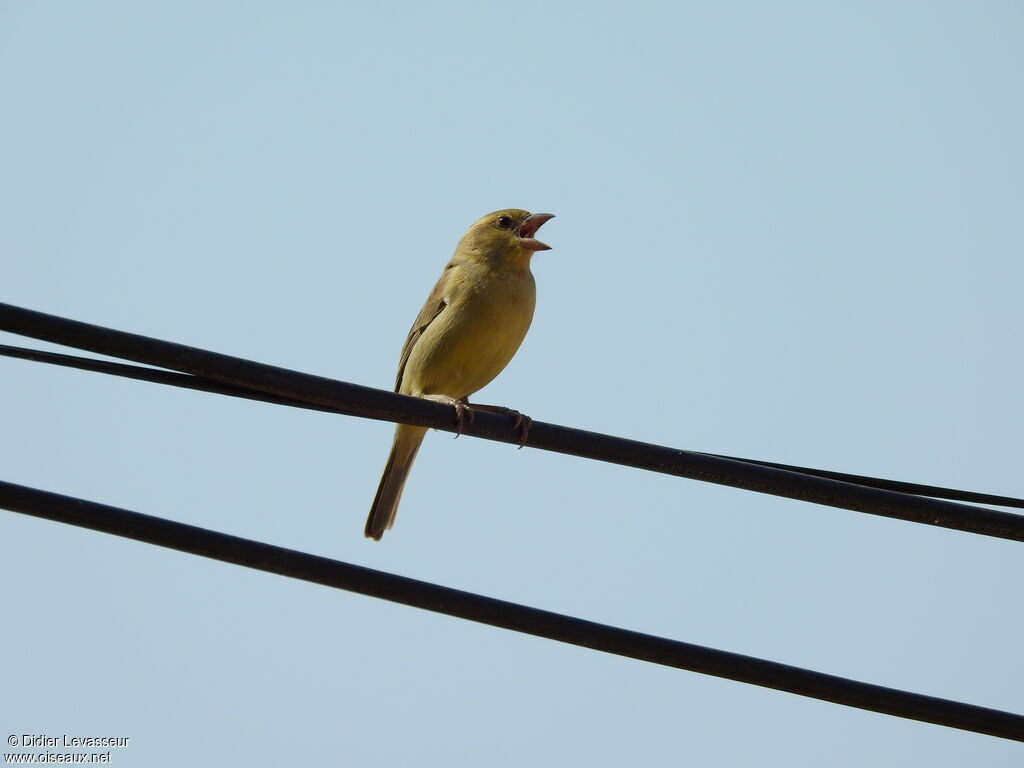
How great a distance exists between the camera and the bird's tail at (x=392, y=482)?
689cm

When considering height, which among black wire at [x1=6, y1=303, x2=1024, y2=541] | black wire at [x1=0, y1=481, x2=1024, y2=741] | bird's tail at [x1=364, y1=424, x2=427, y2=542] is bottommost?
bird's tail at [x1=364, y1=424, x2=427, y2=542]

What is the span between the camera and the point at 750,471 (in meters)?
3.65

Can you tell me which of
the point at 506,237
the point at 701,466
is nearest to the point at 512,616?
the point at 701,466

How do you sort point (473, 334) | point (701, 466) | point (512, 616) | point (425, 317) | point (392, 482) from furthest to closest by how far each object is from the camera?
1. point (392, 482)
2. point (425, 317)
3. point (473, 334)
4. point (701, 466)
5. point (512, 616)

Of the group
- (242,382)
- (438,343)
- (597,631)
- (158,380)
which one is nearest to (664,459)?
(597,631)

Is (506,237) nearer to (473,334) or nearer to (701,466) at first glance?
(473,334)

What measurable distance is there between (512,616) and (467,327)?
3.05 m

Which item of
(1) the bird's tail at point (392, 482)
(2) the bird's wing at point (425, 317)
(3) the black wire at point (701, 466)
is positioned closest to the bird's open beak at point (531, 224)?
(2) the bird's wing at point (425, 317)

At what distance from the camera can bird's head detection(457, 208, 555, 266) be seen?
6684 millimetres

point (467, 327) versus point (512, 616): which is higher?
point (467, 327)

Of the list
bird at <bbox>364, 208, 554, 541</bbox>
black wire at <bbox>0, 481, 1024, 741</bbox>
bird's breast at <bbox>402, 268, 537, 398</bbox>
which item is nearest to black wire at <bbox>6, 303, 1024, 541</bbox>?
black wire at <bbox>0, 481, 1024, 741</bbox>

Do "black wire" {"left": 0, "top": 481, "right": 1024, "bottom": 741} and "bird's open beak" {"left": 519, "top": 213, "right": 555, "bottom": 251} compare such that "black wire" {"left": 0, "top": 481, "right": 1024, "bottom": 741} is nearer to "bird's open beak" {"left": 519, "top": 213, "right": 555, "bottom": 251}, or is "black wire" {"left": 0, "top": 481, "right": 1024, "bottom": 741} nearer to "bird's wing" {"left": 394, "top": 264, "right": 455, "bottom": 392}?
"bird's wing" {"left": 394, "top": 264, "right": 455, "bottom": 392}

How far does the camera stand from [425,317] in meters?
6.77

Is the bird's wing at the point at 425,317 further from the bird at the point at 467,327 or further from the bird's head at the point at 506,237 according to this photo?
the bird's head at the point at 506,237
